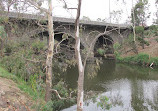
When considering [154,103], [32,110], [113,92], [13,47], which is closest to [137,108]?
[154,103]

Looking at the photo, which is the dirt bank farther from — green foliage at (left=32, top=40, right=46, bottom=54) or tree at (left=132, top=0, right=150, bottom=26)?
tree at (left=132, top=0, right=150, bottom=26)

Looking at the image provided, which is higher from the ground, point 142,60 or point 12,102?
point 12,102

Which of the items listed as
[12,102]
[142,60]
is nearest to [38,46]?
[12,102]

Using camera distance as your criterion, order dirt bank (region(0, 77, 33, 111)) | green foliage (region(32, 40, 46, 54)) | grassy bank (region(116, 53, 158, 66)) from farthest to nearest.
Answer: grassy bank (region(116, 53, 158, 66)) < green foliage (region(32, 40, 46, 54)) < dirt bank (region(0, 77, 33, 111))

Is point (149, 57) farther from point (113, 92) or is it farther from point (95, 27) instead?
point (113, 92)

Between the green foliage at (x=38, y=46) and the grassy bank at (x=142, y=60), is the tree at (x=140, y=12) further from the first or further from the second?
the green foliage at (x=38, y=46)

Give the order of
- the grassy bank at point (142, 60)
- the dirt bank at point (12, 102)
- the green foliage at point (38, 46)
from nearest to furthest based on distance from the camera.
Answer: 1. the dirt bank at point (12, 102)
2. the green foliage at point (38, 46)
3. the grassy bank at point (142, 60)

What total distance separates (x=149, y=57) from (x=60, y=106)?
44.8 feet

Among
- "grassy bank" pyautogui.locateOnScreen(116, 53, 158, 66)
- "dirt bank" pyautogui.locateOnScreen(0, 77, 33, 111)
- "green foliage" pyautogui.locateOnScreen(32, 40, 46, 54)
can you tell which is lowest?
"grassy bank" pyautogui.locateOnScreen(116, 53, 158, 66)

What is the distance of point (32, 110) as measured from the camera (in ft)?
13.8

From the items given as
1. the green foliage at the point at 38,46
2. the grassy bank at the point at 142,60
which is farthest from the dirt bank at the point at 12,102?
the grassy bank at the point at 142,60

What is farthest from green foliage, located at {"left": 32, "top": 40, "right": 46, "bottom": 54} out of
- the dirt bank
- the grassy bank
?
the grassy bank

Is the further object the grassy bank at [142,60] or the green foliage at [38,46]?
the grassy bank at [142,60]

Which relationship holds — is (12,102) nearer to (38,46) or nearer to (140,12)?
(38,46)
